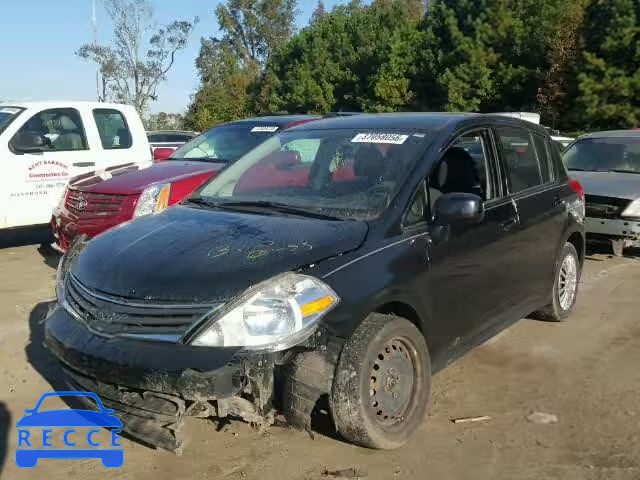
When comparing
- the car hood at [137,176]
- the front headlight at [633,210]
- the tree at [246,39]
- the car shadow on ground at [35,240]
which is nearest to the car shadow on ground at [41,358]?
the car hood at [137,176]

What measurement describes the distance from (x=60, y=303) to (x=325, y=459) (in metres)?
1.63

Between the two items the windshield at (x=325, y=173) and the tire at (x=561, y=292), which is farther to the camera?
the tire at (x=561, y=292)

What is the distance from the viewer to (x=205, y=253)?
3.23 metres

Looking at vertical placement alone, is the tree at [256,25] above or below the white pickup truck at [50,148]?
above

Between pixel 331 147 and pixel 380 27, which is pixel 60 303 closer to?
pixel 331 147

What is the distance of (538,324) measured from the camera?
220 inches

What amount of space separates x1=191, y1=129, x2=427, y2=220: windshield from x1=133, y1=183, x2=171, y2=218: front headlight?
6.25 feet

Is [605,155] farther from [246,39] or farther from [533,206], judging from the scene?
[246,39]

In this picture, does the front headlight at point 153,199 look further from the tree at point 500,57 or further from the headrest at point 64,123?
the tree at point 500,57

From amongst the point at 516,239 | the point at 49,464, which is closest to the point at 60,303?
the point at 49,464

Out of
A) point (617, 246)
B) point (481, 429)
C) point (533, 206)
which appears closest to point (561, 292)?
point (533, 206)

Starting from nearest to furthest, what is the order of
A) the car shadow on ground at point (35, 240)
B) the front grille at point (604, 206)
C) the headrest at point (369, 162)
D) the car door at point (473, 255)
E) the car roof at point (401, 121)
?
the car door at point (473, 255) → the headrest at point (369, 162) → the car roof at point (401, 121) → the front grille at point (604, 206) → the car shadow on ground at point (35, 240)

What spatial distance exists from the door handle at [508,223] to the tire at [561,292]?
3.24 ft

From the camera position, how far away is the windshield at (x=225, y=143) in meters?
7.66
